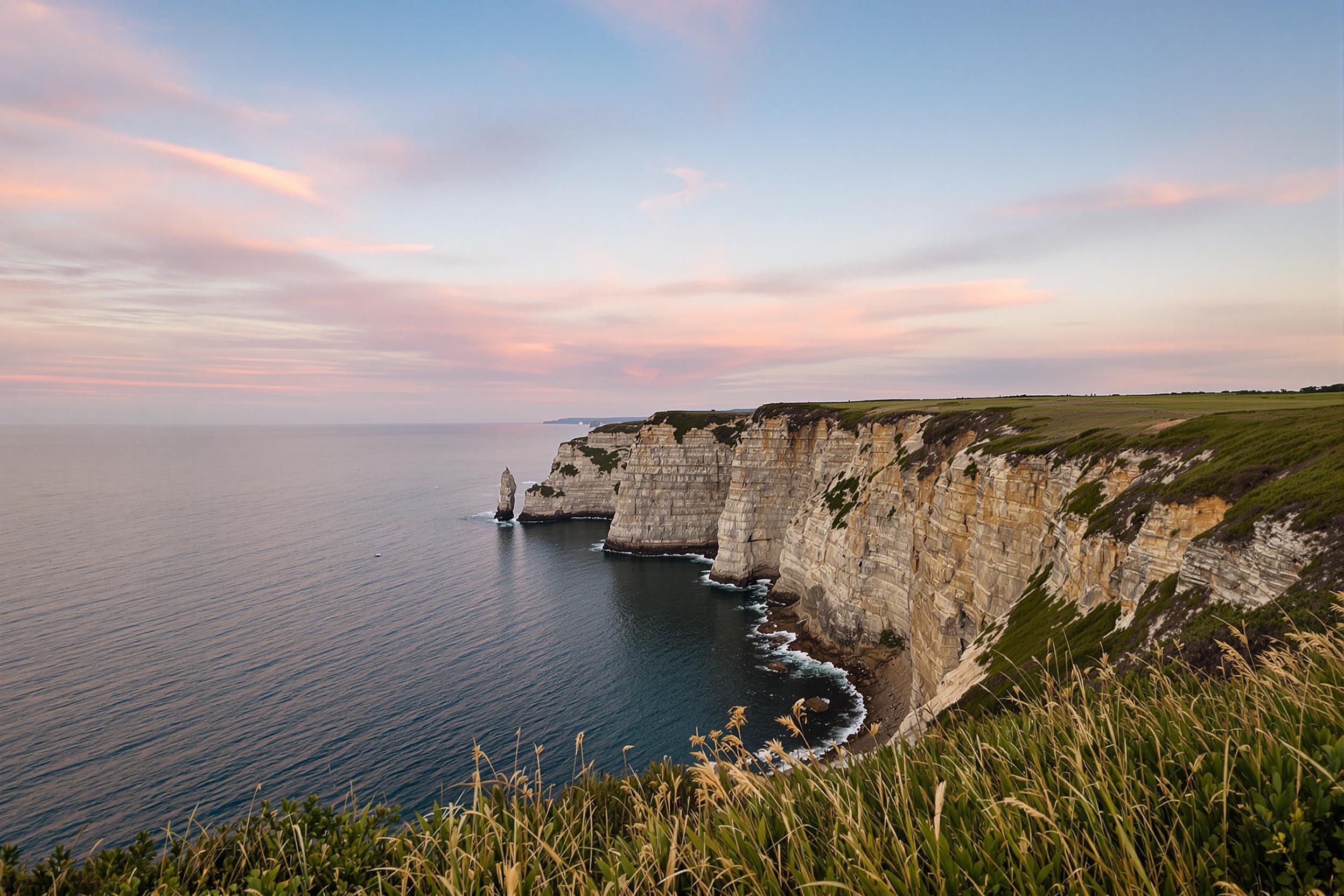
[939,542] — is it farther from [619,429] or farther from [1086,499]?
[619,429]

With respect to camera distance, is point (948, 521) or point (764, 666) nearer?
point (948, 521)

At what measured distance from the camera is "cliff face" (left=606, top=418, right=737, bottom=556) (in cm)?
9281

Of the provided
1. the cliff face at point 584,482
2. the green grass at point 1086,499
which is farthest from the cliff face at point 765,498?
the green grass at point 1086,499

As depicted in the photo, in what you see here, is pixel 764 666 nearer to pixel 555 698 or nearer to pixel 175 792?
pixel 555 698

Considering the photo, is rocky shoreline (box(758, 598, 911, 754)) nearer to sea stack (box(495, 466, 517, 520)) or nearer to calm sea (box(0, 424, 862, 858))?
calm sea (box(0, 424, 862, 858))

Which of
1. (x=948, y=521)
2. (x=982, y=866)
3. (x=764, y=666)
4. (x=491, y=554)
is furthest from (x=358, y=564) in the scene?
(x=982, y=866)

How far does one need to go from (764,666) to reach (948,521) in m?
21.0

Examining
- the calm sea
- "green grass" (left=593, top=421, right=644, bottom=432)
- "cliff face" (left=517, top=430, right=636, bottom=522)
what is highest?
"green grass" (left=593, top=421, right=644, bottom=432)

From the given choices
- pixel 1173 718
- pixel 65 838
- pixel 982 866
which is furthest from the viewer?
pixel 65 838

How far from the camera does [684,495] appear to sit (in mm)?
93125

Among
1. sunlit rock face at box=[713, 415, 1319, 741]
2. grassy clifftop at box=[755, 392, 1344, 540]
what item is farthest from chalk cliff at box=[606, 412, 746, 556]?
grassy clifftop at box=[755, 392, 1344, 540]

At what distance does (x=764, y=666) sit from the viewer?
50062mm

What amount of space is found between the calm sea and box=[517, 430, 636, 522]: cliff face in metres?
26.3

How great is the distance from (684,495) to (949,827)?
88748 millimetres
